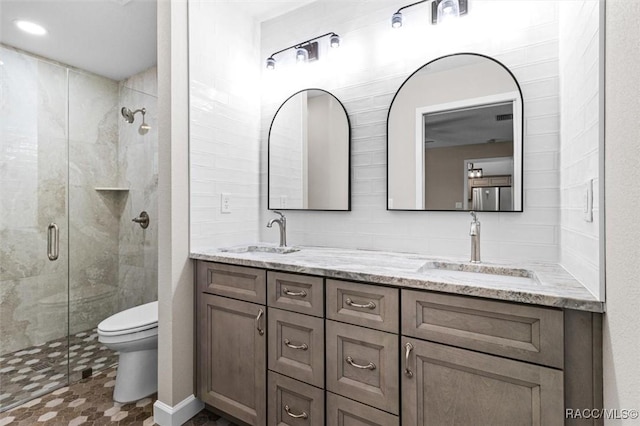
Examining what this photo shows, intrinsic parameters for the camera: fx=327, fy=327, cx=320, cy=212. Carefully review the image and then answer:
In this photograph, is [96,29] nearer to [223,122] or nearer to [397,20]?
[223,122]

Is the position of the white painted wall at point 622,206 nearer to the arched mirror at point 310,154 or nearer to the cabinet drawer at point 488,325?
the cabinet drawer at point 488,325

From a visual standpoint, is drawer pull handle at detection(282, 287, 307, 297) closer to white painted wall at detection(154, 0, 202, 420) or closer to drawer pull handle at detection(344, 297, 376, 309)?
drawer pull handle at detection(344, 297, 376, 309)

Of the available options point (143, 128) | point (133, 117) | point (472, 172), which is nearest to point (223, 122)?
point (143, 128)

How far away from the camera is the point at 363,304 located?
1.32 metres

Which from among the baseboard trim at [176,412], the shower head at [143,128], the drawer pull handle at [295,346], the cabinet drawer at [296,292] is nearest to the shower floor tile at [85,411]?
the baseboard trim at [176,412]

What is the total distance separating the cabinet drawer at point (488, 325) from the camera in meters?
0.99

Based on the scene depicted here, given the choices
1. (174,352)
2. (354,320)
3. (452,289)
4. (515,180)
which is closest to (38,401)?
(174,352)

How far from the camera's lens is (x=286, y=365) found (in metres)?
1.52

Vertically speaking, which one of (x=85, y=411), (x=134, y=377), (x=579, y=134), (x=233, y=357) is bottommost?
(x=85, y=411)

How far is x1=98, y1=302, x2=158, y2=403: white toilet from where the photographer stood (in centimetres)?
198

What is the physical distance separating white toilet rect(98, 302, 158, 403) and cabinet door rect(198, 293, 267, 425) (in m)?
0.47

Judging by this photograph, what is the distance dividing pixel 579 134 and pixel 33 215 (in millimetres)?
3374

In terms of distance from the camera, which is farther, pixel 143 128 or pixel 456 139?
pixel 143 128

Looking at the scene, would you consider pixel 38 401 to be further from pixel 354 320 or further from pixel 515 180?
pixel 515 180
